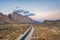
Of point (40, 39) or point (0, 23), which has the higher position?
point (0, 23)

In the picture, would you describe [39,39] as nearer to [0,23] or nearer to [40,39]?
[40,39]

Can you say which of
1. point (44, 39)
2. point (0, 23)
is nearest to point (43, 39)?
point (44, 39)

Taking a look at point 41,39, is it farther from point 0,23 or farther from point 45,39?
point 0,23

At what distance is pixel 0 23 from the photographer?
4909 centimetres

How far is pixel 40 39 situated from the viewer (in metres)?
16.3

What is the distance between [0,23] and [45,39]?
34.1 m

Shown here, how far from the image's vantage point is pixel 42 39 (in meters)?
16.3

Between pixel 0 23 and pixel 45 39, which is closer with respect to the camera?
pixel 45 39

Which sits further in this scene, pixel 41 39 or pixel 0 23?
pixel 0 23

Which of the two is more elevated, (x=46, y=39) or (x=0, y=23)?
(x=0, y=23)

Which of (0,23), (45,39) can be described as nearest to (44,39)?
(45,39)

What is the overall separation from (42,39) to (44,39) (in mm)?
197

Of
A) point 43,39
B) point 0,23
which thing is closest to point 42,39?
point 43,39

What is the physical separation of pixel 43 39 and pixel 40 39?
0.26m
